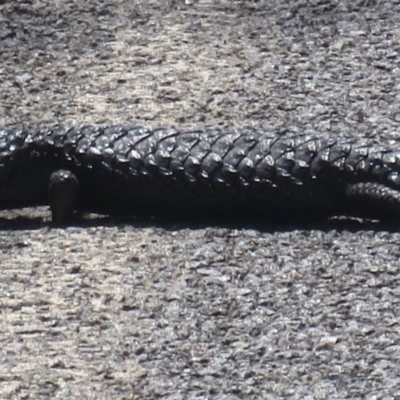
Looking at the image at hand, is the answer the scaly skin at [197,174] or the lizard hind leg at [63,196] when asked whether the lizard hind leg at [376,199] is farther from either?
the lizard hind leg at [63,196]

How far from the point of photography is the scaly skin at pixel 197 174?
5.92 metres

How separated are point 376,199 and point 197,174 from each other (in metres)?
0.76

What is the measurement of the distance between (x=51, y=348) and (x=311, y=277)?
1090 mm

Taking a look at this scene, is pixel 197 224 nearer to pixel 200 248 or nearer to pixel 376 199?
pixel 200 248

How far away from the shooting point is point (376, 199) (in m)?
→ 5.86

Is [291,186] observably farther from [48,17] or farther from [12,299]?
[48,17]

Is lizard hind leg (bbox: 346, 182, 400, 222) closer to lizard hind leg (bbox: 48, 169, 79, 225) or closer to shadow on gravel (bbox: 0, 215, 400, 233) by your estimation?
shadow on gravel (bbox: 0, 215, 400, 233)

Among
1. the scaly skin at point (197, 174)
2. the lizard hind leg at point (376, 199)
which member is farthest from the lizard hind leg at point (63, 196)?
the lizard hind leg at point (376, 199)

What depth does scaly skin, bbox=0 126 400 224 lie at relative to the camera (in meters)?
5.92

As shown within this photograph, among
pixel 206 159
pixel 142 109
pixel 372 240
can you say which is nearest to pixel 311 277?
pixel 372 240

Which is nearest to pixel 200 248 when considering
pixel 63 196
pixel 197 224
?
pixel 197 224

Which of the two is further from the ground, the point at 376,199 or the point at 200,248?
the point at 376,199

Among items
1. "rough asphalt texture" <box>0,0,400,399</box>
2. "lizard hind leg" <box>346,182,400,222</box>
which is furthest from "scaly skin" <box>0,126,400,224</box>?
"rough asphalt texture" <box>0,0,400,399</box>

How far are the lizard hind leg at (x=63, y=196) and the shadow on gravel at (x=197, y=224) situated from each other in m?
0.04
